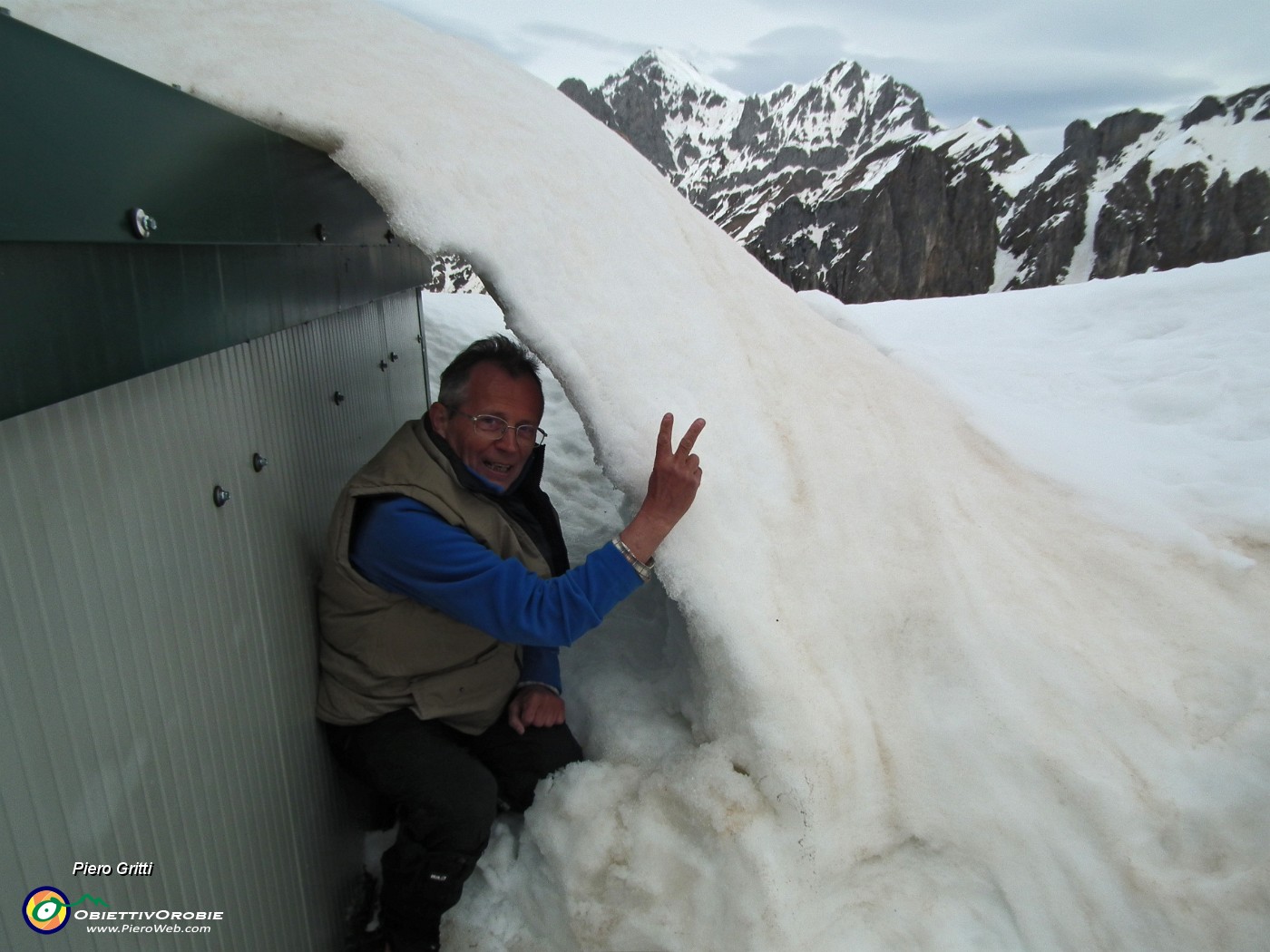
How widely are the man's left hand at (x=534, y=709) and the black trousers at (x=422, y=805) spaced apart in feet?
0.63

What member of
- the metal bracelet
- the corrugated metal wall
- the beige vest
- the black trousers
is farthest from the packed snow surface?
the corrugated metal wall

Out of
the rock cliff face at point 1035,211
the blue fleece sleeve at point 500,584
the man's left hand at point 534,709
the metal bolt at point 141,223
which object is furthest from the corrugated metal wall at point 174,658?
the rock cliff face at point 1035,211

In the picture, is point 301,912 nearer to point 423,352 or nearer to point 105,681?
point 105,681

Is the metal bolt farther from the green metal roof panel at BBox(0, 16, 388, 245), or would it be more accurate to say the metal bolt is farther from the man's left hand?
the man's left hand

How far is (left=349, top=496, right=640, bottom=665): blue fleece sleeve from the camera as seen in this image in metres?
1.91

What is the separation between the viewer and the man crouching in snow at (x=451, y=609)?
193 centimetres

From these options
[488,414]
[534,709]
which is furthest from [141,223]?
[534,709]

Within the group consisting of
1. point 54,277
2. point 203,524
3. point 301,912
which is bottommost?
point 301,912

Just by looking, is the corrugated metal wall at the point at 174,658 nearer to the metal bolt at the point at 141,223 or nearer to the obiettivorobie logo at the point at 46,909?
the obiettivorobie logo at the point at 46,909

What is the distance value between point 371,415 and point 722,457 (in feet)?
6.70

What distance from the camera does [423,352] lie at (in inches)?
208

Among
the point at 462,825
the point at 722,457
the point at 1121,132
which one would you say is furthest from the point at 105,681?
the point at 1121,132

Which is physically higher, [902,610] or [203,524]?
[203,524]

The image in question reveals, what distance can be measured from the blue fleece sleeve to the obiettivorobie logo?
36.6 inches
